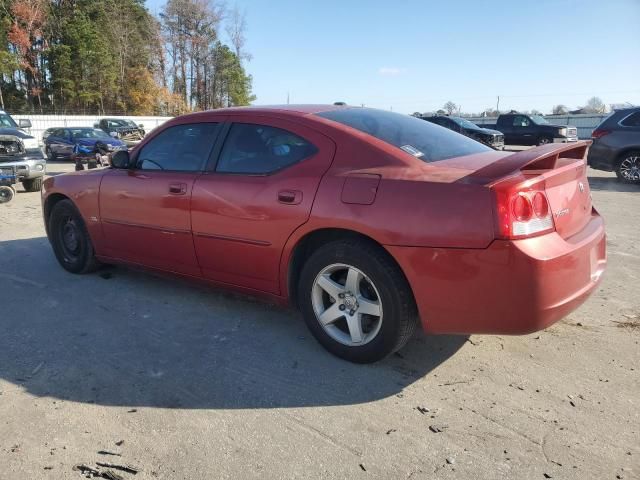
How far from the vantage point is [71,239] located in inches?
203

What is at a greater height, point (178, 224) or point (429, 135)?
point (429, 135)

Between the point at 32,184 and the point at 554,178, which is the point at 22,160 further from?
the point at 554,178

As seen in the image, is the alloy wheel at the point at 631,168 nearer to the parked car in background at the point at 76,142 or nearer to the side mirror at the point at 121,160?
the side mirror at the point at 121,160

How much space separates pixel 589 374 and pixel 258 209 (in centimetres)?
224

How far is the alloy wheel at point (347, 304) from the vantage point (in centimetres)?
311

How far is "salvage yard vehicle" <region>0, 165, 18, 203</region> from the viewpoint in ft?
31.7

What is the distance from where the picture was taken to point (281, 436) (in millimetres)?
2525

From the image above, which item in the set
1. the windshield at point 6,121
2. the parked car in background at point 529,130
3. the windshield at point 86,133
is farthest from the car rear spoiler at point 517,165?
the parked car in background at point 529,130

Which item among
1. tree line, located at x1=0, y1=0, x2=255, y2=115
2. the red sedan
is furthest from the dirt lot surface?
tree line, located at x1=0, y1=0, x2=255, y2=115

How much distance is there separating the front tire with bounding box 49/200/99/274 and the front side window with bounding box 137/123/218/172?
1072 millimetres

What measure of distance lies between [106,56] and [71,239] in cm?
4860

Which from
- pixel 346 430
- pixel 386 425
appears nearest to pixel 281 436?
pixel 346 430

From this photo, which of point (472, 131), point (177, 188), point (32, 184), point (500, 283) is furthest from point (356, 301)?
point (472, 131)

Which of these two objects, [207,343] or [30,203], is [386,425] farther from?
[30,203]
